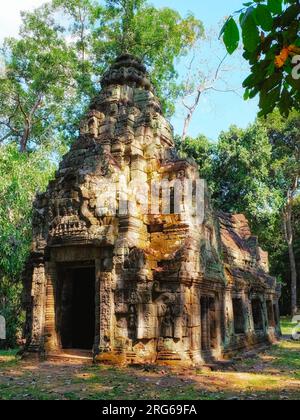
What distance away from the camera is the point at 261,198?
81.5ft

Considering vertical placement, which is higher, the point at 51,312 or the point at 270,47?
the point at 270,47

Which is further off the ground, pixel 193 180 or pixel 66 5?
pixel 66 5

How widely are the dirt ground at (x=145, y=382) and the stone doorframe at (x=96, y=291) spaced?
30.3 inches

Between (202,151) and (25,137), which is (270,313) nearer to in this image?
(202,151)

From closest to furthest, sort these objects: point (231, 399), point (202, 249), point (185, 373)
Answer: point (231, 399), point (185, 373), point (202, 249)

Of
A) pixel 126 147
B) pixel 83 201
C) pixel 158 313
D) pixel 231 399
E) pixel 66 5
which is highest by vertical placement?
pixel 66 5

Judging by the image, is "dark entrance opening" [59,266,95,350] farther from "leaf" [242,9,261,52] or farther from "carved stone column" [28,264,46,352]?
"leaf" [242,9,261,52]

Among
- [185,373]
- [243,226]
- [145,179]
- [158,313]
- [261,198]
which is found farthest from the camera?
[261,198]

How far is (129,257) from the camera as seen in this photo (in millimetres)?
10961

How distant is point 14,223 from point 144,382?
411 inches

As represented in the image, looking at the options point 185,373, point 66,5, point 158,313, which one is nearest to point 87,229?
point 158,313

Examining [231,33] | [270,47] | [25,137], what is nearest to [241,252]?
[270,47]

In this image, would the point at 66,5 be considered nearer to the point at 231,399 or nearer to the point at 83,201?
the point at 83,201

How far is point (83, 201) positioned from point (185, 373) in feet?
16.8
